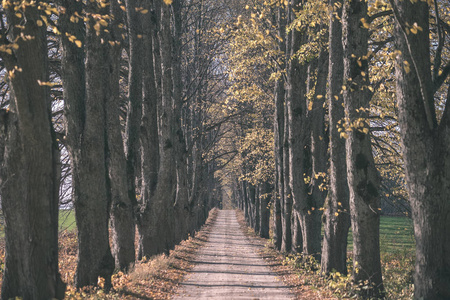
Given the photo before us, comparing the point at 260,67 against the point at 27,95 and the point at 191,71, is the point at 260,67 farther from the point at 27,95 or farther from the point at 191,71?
the point at 27,95

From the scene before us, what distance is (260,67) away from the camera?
28.3m

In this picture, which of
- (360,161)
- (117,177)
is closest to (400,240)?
(117,177)

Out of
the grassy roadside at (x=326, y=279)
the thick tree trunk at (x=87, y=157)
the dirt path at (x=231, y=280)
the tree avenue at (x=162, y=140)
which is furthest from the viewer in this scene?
the dirt path at (x=231, y=280)

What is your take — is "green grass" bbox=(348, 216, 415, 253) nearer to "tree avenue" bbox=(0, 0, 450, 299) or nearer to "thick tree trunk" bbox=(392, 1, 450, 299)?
"tree avenue" bbox=(0, 0, 450, 299)

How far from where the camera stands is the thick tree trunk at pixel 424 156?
7133mm

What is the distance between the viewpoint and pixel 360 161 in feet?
32.5

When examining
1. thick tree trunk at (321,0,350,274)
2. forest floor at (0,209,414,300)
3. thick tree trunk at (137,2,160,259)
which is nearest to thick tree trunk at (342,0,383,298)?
forest floor at (0,209,414,300)

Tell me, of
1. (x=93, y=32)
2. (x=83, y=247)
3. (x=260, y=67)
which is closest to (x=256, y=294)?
(x=83, y=247)

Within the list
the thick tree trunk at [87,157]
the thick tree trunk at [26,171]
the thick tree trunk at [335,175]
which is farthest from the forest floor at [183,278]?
the thick tree trunk at [26,171]

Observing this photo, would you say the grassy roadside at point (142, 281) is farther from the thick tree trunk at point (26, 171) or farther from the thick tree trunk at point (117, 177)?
the thick tree trunk at point (26, 171)

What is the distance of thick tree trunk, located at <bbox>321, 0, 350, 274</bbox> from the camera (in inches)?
478

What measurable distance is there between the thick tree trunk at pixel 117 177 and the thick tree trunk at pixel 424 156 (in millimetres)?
7534

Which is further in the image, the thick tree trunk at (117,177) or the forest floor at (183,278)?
the thick tree trunk at (117,177)

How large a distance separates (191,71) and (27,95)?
22893 mm
